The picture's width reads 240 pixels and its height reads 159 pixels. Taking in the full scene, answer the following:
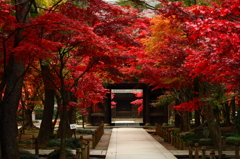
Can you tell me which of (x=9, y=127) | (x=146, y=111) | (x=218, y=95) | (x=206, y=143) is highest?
→ (x=218, y=95)

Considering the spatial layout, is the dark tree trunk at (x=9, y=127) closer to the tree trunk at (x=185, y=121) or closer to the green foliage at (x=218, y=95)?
the green foliage at (x=218, y=95)

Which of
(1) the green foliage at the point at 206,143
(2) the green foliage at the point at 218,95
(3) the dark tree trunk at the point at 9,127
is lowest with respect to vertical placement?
(1) the green foliage at the point at 206,143

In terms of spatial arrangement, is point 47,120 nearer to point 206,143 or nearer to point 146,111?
point 206,143

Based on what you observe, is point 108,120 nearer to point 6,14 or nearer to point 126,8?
point 126,8

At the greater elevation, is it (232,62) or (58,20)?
(58,20)

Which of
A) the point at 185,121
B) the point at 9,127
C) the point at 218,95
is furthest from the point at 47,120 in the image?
the point at 185,121

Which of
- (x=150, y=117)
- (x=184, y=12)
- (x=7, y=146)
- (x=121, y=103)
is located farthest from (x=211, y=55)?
(x=121, y=103)

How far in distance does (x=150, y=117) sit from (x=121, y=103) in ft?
45.4

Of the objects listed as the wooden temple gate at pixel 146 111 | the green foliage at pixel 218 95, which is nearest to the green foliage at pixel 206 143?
the green foliage at pixel 218 95

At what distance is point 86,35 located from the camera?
1018 centimetres

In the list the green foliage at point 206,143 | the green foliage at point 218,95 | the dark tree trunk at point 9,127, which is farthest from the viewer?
the green foliage at point 206,143

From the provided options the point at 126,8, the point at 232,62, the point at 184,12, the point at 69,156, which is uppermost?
the point at 126,8

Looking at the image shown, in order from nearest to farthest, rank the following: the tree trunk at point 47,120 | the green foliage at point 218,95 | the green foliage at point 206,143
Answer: the green foliage at point 218,95 → the green foliage at point 206,143 → the tree trunk at point 47,120

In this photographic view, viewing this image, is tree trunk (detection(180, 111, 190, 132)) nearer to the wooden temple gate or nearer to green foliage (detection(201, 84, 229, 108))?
green foliage (detection(201, 84, 229, 108))
